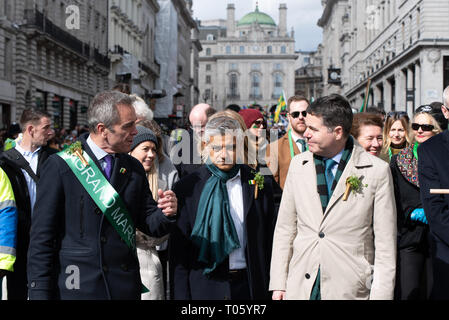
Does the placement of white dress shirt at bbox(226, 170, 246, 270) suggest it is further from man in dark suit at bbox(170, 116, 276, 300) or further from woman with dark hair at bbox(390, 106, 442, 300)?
woman with dark hair at bbox(390, 106, 442, 300)

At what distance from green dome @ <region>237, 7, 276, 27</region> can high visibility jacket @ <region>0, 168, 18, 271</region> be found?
153 m

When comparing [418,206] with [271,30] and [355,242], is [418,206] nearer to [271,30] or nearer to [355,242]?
[355,242]

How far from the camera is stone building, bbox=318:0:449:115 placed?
126 ft

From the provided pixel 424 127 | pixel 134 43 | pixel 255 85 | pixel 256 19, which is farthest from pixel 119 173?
pixel 256 19

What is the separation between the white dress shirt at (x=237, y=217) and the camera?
15.7ft

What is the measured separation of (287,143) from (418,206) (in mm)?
1542

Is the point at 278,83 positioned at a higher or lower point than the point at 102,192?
higher

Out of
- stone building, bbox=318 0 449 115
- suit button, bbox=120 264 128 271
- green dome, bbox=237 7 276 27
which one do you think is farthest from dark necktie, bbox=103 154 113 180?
green dome, bbox=237 7 276 27

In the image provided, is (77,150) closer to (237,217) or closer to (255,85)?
(237,217)

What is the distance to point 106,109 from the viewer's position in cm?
401

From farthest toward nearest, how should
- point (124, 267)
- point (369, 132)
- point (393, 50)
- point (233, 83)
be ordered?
1. point (233, 83)
2. point (393, 50)
3. point (369, 132)
4. point (124, 267)

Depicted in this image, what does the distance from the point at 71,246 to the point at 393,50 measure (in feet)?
156

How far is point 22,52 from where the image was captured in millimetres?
28797

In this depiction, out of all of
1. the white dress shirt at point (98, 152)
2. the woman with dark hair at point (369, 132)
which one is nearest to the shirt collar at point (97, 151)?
the white dress shirt at point (98, 152)
